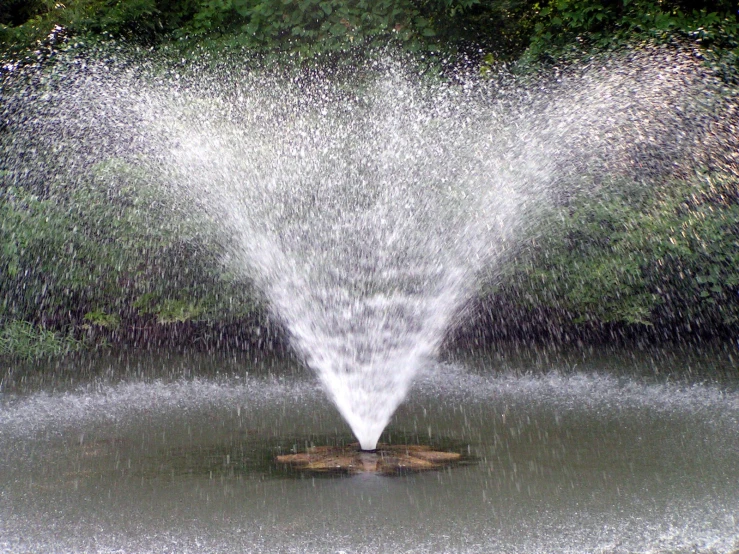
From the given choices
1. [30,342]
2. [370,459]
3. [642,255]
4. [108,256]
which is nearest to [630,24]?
[642,255]

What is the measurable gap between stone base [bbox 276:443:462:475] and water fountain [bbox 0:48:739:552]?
123 millimetres

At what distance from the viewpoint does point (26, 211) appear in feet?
31.0

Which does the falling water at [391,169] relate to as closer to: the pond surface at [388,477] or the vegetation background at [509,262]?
the vegetation background at [509,262]

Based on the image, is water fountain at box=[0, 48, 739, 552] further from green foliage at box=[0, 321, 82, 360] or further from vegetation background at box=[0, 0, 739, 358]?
green foliage at box=[0, 321, 82, 360]

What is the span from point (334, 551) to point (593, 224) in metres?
6.02

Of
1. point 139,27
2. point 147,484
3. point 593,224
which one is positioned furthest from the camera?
point 139,27

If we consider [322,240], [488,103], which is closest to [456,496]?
[322,240]

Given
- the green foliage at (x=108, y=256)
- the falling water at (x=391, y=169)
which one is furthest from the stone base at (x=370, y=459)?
the green foliage at (x=108, y=256)

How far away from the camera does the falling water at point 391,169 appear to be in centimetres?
898

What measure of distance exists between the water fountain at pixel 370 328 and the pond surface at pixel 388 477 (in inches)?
0.9

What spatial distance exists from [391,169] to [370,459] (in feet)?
16.2

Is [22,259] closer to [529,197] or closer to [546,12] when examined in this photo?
[529,197]

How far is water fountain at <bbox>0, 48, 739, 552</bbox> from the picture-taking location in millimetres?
4211

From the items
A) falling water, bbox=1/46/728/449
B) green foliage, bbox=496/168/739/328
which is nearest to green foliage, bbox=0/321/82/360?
falling water, bbox=1/46/728/449
